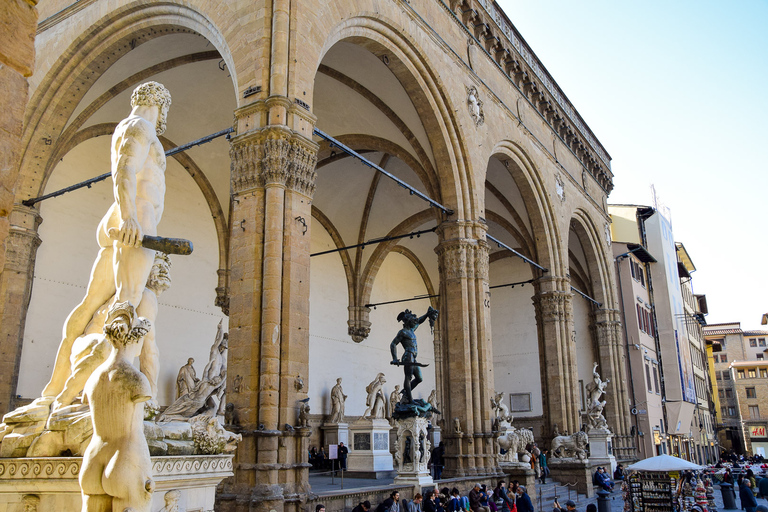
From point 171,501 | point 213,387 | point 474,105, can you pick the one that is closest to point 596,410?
Answer: point 474,105

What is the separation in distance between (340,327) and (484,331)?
28.6 ft

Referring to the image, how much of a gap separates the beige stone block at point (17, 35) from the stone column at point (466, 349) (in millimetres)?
10741

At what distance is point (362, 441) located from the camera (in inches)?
523

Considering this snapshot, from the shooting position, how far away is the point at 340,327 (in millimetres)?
20766

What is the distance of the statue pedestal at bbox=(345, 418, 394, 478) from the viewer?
42.5ft

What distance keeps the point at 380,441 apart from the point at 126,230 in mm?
10462

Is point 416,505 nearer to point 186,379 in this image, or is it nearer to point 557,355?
point 186,379

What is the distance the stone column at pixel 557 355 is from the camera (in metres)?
16.9

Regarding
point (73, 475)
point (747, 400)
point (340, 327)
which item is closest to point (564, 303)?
point (340, 327)

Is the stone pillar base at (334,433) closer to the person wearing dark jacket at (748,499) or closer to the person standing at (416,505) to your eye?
the person standing at (416,505)

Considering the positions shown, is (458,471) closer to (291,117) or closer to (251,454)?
(251,454)

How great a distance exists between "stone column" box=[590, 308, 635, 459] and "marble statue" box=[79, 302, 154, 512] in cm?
2142

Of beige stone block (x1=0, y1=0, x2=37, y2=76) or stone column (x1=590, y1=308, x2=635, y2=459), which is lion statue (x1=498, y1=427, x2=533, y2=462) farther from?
beige stone block (x1=0, y1=0, x2=37, y2=76)

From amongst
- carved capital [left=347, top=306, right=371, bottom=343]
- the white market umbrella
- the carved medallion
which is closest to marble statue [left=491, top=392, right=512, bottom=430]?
the white market umbrella
